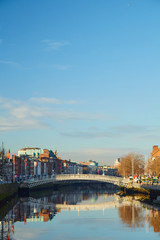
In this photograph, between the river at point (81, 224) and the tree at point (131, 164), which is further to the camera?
the tree at point (131, 164)

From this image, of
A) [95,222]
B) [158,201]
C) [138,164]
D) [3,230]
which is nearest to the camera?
[3,230]

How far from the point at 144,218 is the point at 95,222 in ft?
23.1

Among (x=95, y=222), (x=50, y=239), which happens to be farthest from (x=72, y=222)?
(x=50, y=239)

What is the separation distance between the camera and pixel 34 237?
45781 millimetres

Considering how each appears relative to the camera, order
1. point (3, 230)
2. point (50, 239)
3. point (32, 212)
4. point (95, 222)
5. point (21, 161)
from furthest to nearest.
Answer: point (21, 161) → point (32, 212) → point (95, 222) → point (3, 230) → point (50, 239)

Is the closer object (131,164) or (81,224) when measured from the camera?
(81,224)

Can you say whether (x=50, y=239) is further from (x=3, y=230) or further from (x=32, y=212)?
(x=32, y=212)

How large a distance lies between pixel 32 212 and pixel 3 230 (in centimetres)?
1902

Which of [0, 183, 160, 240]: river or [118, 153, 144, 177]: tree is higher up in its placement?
[118, 153, 144, 177]: tree

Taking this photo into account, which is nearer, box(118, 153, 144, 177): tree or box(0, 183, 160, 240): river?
box(0, 183, 160, 240): river

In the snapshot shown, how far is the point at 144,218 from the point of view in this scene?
195 ft

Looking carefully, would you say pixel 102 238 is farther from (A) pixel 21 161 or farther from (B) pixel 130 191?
(A) pixel 21 161

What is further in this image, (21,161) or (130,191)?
(21,161)

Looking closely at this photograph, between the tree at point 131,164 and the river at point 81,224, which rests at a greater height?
the tree at point 131,164
